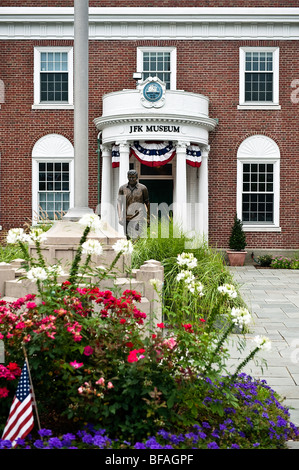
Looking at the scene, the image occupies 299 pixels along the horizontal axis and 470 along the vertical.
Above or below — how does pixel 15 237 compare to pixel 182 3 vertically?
below

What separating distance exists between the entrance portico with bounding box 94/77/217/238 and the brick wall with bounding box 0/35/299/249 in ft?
3.64

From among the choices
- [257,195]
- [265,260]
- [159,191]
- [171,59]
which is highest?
[171,59]

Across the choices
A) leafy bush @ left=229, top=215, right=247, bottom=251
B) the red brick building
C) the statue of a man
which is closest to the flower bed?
the statue of a man

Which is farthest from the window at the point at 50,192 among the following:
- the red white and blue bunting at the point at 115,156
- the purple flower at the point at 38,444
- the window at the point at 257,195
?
the purple flower at the point at 38,444

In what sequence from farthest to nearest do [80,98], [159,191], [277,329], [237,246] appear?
[159,191] < [237,246] < [277,329] < [80,98]

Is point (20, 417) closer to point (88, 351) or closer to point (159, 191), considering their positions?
point (88, 351)

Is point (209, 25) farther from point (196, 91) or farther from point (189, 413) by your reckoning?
point (189, 413)

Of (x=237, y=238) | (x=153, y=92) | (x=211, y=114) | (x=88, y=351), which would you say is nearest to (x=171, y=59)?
(x=211, y=114)

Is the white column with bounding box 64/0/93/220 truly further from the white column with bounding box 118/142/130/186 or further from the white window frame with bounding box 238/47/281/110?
the white window frame with bounding box 238/47/281/110

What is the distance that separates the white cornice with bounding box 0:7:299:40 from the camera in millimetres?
18203

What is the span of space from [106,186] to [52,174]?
2.64 m

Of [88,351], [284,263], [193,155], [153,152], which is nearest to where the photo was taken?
[88,351]

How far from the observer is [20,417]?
10.3 ft

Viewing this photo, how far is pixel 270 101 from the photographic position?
62.0 ft
